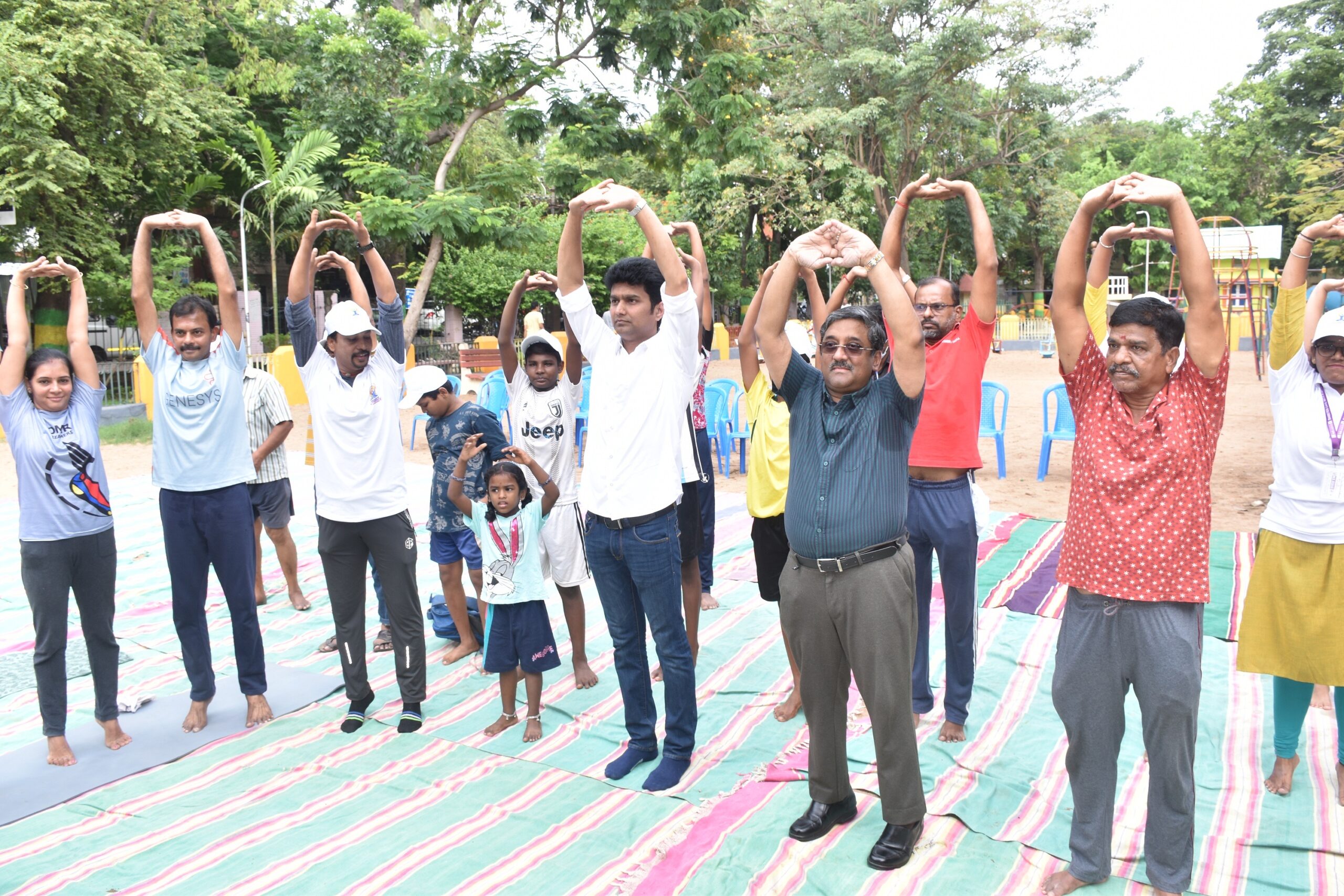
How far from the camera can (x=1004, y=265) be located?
42.8 metres

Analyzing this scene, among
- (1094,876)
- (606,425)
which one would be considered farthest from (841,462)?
(1094,876)

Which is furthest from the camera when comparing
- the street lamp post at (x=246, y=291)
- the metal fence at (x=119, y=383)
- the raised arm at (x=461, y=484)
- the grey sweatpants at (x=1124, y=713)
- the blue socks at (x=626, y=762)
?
the street lamp post at (x=246, y=291)

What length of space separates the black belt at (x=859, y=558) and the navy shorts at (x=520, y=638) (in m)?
1.70

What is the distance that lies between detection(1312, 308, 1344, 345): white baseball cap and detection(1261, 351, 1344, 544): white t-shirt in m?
0.12

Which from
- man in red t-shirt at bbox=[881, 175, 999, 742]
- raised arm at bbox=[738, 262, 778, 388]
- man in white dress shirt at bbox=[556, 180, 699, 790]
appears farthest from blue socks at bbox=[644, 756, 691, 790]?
raised arm at bbox=[738, 262, 778, 388]

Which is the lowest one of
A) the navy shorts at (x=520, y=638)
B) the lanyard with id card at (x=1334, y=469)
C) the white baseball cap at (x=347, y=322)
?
the navy shorts at (x=520, y=638)

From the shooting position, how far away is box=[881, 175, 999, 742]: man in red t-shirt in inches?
159

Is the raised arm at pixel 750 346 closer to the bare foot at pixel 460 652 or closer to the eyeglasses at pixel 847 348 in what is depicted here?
the eyeglasses at pixel 847 348

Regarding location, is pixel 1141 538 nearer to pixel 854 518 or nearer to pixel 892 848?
pixel 854 518

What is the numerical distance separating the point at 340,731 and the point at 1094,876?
3.18m

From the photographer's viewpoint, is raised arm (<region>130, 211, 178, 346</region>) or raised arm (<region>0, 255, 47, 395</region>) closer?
raised arm (<region>0, 255, 47, 395</region>)

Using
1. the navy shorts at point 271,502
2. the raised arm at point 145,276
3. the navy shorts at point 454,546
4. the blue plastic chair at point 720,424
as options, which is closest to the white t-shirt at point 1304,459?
the navy shorts at point 454,546

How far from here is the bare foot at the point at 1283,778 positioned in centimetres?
372

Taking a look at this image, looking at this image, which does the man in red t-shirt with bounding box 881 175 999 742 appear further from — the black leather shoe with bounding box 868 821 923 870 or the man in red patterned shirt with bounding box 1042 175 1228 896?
the man in red patterned shirt with bounding box 1042 175 1228 896
